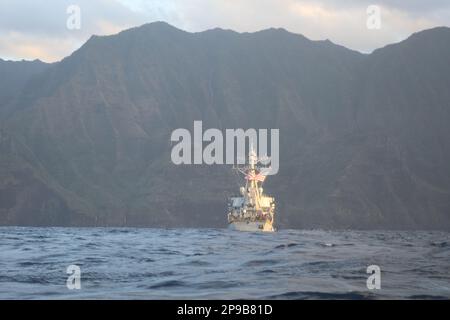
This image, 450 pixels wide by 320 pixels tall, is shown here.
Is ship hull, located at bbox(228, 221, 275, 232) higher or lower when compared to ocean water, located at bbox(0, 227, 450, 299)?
lower

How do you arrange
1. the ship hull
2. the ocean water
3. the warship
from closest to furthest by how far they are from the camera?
1. the ocean water
2. the ship hull
3. the warship

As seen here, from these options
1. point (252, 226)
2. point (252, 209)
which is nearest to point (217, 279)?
point (252, 226)

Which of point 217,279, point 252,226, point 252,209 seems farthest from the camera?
point 252,209

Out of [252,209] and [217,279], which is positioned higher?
[217,279]

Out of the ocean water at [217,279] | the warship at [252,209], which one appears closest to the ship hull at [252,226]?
the warship at [252,209]

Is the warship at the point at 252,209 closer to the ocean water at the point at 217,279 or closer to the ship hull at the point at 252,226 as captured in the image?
the ship hull at the point at 252,226

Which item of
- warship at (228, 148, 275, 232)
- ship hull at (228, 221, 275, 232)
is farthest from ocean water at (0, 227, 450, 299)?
warship at (228, 148, 275, 232)

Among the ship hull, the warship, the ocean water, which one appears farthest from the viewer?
the warship

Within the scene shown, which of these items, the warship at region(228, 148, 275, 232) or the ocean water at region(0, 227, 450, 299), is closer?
the ocean water at region(0, 227, 450, 299)

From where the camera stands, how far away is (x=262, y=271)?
109 ft

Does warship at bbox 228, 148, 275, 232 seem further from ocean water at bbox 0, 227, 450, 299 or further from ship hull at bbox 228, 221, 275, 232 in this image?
ocean water at bbox 0, 227, 450, 299

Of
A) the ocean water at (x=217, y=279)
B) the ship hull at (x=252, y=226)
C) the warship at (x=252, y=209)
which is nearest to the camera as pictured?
the ocean water at (x=217, y=279)

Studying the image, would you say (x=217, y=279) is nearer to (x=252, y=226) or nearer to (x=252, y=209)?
(x=252, y=226)
